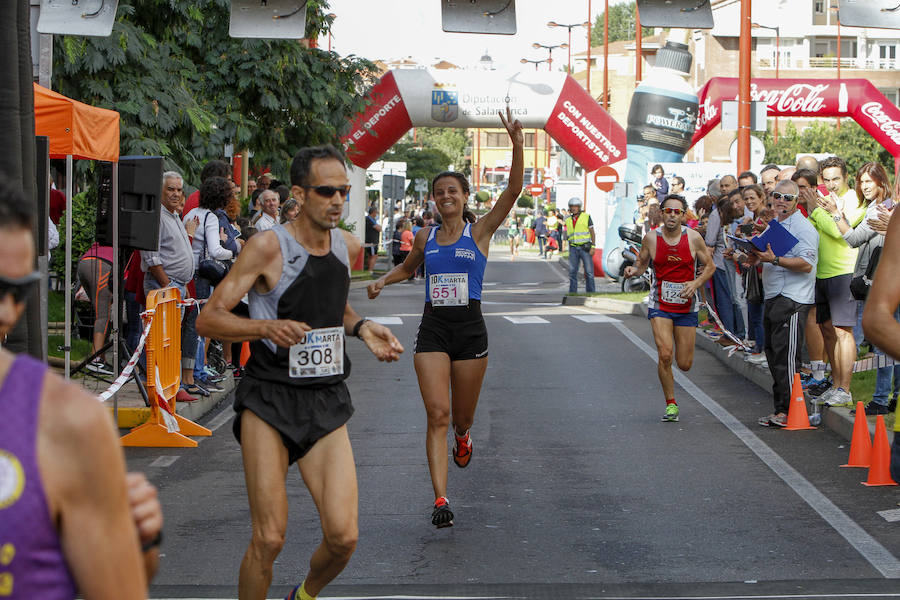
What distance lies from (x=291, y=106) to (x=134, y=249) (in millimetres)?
13864

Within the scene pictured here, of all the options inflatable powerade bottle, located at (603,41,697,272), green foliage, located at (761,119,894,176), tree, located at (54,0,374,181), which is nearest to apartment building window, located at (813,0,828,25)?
green foliage, located at (761,119,894,176)

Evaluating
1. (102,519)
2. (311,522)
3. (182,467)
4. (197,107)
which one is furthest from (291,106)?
(102,519)

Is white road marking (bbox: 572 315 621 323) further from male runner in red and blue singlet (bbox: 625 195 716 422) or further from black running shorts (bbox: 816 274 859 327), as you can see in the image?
male runner in red and blue singlet (bbox: 625 195 716 422)

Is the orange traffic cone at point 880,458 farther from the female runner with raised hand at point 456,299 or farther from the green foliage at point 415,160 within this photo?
the green foliage at point 415,160

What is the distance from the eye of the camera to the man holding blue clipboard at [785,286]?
37.1 feet

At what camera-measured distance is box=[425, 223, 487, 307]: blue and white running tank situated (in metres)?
7.91

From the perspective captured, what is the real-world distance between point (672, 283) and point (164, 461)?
4512mm

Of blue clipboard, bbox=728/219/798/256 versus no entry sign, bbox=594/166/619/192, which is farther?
no entry sign, bbox=594/166/619/192

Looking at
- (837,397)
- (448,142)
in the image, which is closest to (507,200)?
(837,397)

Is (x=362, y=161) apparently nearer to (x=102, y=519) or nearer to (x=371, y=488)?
(x=371, y=488)

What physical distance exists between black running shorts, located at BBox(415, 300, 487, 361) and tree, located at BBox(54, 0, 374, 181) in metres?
10.2

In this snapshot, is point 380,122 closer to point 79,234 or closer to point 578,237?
point 578,237

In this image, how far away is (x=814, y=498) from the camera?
8375 millimetres

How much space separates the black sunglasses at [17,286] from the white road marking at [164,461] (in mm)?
7612
